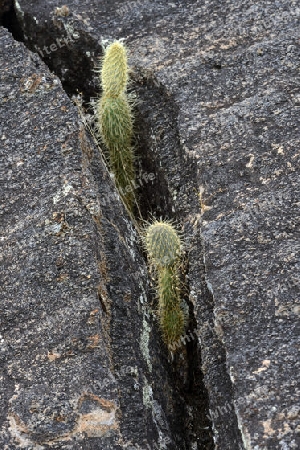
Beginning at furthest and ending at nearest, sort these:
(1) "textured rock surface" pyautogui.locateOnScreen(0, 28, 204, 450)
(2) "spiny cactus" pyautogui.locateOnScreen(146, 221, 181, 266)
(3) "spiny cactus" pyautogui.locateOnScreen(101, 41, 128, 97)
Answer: (3) "spiny cactus" pyautogui.locateOnScreen(101, 41, 128, 97)
(2) "spiny cactus" pyautogui.locateOnScreen(146, 221, 181, 266)
(1) "textured rock surface" pyautogui.locateOnScreen(0, 28, 204, 450)

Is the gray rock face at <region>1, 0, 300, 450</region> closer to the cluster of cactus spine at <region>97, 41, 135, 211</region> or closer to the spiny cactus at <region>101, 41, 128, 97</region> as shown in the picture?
the cluster of cactus spine at <region>97, 41, 135, 211</region>

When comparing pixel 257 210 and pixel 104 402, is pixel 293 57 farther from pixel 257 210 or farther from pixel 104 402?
pixel 104 402

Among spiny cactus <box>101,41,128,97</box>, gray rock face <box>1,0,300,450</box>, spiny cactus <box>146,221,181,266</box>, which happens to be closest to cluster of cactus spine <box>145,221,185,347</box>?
spiny cactus <box>146,221,181,266</box>

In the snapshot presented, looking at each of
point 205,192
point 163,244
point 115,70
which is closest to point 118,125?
point 115,70

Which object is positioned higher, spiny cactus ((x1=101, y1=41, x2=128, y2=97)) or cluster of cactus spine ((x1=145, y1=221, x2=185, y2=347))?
spiny cactus ((x1=101, y1=41, x2=128, y2=97))

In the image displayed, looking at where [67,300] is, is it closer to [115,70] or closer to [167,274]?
[167,274]
